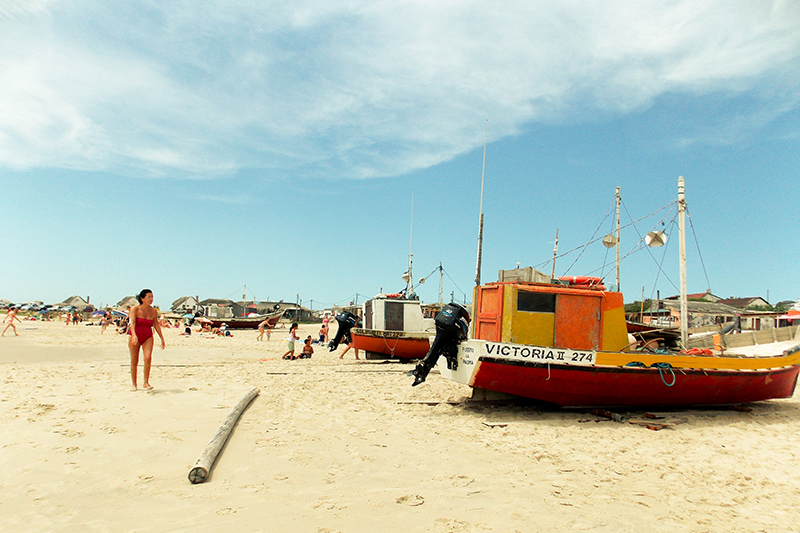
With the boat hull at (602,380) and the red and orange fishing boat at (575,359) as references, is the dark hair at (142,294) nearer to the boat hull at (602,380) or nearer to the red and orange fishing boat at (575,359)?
the red and orange fishing boat at (575,359)

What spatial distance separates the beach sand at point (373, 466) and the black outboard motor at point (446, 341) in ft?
2.41

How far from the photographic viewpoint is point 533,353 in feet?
25.9

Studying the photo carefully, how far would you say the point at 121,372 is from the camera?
11.1 meters

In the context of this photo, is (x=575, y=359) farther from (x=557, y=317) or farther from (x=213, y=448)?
(x=213, y=448)

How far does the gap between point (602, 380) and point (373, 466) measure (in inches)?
182

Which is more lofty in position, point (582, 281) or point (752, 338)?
point (582, 281)

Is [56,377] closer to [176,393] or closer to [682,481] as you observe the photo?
[176,393]

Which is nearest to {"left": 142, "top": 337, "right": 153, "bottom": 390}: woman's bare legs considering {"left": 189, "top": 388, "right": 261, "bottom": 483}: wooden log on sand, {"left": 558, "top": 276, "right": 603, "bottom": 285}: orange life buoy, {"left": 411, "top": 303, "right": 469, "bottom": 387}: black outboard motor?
{"left": 189, "top": 388, "right": 261, "bottom": 483}: wooden log on sand

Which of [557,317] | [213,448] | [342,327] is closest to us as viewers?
[213,448]

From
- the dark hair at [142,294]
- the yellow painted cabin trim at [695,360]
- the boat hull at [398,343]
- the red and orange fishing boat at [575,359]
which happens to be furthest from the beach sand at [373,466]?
the boat hull at [398,343]

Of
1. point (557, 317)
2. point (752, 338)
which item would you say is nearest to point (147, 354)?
point (557, 317)

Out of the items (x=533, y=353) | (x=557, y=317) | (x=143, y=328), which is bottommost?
(x=533, y=353)

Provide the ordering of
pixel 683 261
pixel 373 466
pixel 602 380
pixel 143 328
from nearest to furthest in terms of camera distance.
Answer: pixel 373 466, pixel 602 380, pixel 143 328, pixel 683 261

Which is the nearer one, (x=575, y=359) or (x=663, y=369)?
(x=575, y=359)
